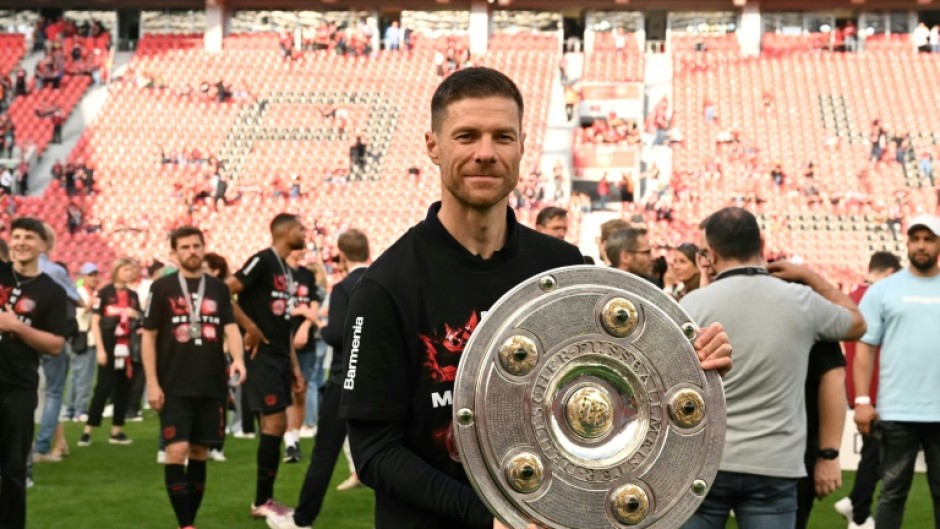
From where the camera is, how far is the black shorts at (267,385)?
8.48 meters

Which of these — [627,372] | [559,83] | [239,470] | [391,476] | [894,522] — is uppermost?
[559,83]

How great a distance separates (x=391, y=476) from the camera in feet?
7.85

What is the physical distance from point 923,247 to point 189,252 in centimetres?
399

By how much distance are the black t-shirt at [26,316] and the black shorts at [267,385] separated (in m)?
1.76

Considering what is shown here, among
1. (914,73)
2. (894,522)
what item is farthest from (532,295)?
(914,73)

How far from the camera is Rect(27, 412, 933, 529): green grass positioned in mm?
8469

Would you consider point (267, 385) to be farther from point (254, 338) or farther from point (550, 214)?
point (550, 214)

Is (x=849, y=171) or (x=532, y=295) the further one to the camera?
(x=849, y=171)

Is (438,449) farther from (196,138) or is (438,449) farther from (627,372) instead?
(196,138)

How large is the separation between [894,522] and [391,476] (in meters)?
4.62

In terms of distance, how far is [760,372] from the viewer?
15.4 feet

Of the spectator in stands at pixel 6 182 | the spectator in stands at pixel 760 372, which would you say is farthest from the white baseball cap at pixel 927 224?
the spectator in stands at pixel 6 182

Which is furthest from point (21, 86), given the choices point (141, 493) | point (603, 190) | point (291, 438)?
point (141, 493)

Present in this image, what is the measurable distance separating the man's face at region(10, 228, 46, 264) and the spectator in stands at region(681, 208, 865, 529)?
3815mm
